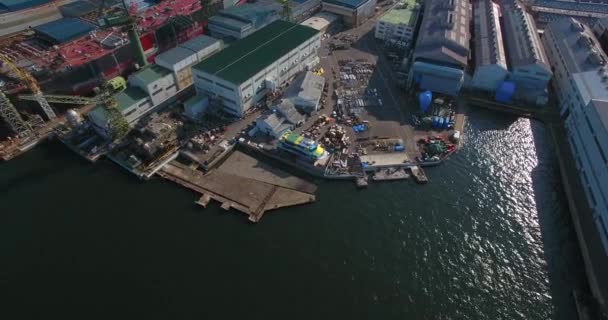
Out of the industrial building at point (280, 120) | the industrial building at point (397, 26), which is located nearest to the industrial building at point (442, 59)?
the industrial building at point (397, 26)

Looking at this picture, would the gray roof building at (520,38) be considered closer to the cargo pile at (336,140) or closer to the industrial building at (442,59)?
the industrial building at (442,59)

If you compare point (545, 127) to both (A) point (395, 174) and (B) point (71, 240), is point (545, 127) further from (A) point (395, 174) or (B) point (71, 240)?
(B) point (71, 240)

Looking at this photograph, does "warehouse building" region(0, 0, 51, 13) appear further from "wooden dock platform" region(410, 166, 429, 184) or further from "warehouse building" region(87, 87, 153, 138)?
"wooden dock platform" region(410, 166, 429, 184)

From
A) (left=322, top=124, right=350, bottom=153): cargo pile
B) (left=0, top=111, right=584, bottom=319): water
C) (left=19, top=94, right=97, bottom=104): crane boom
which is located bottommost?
(left=0, top=111, right=584, bottom=319): water

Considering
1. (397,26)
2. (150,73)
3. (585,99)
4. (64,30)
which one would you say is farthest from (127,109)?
(585,99)

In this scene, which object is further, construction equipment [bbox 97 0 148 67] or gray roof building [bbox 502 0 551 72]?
gray roof building [bbox 502 0 551 72]

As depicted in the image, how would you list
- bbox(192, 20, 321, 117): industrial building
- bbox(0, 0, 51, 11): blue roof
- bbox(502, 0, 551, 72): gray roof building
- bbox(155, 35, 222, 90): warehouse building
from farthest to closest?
bbox(0, 0, 51, 11): blue roof → bbox(502, 0, 551, 72): gray roof building → bbox(155, 35, 222, 90): warehouse building → bbox(192, 20, 321, 117): industrial building

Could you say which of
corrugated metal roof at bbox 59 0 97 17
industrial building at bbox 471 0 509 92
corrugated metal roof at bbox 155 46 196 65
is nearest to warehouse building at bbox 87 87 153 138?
corrugated metal roof at bbox 155 46 196 65

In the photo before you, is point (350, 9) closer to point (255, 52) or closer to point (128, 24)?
point (255, 52)
